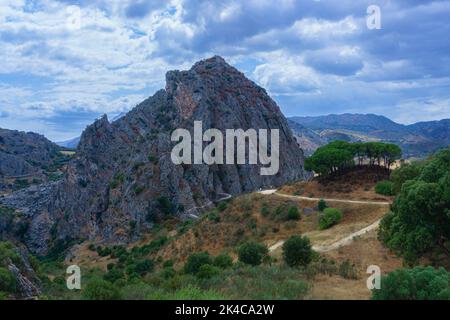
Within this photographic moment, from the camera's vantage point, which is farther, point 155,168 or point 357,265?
point 155,168

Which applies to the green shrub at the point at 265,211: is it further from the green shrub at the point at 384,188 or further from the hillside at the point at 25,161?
the hillside at the point at 25,161

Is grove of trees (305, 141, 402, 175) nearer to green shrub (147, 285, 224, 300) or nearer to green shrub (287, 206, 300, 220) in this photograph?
green shrub (287, 206, 300, 220)

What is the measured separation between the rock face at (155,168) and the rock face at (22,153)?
40618 mm

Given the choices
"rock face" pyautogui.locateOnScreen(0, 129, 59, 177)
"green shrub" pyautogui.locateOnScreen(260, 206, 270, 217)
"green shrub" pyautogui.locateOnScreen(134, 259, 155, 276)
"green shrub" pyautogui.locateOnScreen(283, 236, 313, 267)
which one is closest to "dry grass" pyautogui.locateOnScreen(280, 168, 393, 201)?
"green shrub" pyautogui.locateOnScreen(260, 206, 270, 217)

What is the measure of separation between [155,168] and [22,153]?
4277 inches

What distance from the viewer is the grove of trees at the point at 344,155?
55594 mm

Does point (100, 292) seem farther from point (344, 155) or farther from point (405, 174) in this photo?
point (344, 155)

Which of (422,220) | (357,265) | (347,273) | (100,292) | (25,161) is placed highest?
(25,161)

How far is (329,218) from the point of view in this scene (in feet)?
137

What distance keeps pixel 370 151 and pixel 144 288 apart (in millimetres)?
46615

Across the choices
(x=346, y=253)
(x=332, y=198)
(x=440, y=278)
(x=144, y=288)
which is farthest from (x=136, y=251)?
(x=440, y=278)

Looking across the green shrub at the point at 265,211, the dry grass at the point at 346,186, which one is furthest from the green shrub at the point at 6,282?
the dry grass at the point at 346,186

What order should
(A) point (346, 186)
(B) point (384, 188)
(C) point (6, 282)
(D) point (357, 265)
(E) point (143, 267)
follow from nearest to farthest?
1. (C) point (6, 282)
2. (D) point (357, 265)
3. (B) point (384, 188)
4. (E) point (143, 267)
5. (A) point (346, 186)

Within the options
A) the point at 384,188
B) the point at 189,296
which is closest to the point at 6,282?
the point at 189,296
